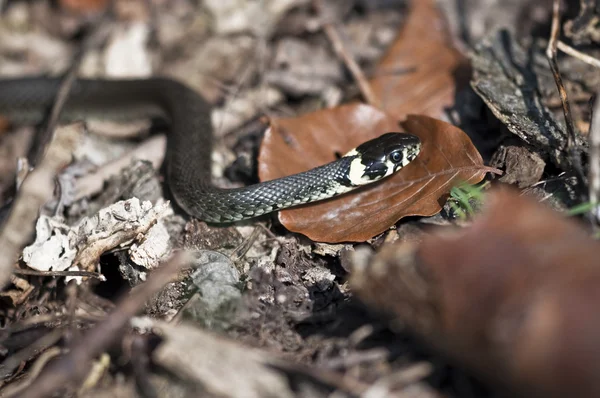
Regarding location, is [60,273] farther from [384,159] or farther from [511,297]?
[511,297]

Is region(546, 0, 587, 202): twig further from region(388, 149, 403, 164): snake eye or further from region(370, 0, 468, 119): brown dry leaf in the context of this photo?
region(388, 149, 403, 164): snake eye

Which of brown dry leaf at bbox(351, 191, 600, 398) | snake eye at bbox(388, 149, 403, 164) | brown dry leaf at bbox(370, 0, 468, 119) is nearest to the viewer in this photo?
brown dry leaf at bbox(351, 191, 600, 398)

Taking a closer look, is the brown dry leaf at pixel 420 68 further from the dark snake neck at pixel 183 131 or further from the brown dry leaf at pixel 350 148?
the dark snake neck at pixel 183 131

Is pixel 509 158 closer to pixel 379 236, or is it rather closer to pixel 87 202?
pixel 379 236

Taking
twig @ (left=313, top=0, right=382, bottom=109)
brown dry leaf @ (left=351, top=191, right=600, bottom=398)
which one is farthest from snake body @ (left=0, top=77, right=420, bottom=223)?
brown dry leaf @ (left=351, top=191, right=600, bottom=398)

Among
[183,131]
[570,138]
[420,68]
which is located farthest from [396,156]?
[183,131]

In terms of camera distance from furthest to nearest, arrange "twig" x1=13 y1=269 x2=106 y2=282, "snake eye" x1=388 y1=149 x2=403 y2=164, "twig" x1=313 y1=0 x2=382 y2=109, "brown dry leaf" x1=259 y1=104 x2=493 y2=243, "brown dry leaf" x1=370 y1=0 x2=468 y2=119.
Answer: "twig" x1=313 y1=0 x2=382 y2=109 → "brown dry leaf" x1=370 y1=0 x2=468 y2=119 → "snake eye" x1=388 y1=149 x2=403 y2=164 → "brown dry leaf" x1=259 y1=104 x2=493 y2=243 → "twig" x1=13 y1=269 x2=106 y2=282
